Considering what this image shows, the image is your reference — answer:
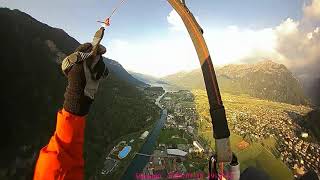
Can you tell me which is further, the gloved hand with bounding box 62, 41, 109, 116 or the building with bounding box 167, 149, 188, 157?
the building with bounding box 167, 149, 188, 157

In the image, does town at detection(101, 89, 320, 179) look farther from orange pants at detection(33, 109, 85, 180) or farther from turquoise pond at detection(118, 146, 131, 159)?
orange pants at detection(33, 109, 85, 180)

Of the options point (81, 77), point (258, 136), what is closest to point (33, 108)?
point (258, 136)

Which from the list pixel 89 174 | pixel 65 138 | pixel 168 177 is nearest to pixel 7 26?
pixel 89 174

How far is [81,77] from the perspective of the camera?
9.75 feet

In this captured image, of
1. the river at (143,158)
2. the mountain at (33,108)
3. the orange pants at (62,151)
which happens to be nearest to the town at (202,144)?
the river at (143,158)

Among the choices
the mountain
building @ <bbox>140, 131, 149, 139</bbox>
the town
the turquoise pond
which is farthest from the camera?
building @ <bbox>140, 131, 149, 139</bbox>

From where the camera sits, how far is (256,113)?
19112 cm

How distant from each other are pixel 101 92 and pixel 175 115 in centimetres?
3693

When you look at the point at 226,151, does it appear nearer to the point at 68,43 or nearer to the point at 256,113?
the point at 68,43

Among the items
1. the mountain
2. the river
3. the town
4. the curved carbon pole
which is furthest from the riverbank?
the curved carbon pole

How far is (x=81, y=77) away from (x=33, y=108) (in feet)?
300

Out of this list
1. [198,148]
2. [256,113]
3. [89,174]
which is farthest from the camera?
[256,113]

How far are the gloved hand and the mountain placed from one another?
71.2m

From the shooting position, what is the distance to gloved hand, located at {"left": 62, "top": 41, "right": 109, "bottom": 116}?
2885 mm
